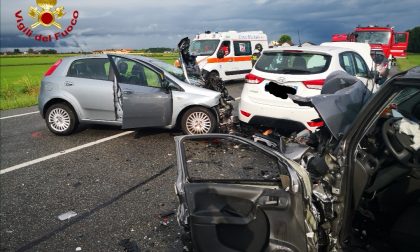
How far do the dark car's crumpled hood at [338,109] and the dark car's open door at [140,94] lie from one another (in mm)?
4016

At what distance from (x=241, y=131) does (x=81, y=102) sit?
3.12m

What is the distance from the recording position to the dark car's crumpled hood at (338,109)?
8.21 feet

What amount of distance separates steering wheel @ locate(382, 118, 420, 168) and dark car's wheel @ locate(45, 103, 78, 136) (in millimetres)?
5932

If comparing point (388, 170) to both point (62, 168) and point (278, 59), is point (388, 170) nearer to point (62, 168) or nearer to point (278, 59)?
point (278, 59)

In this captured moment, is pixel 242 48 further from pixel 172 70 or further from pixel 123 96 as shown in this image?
pixel 123 96

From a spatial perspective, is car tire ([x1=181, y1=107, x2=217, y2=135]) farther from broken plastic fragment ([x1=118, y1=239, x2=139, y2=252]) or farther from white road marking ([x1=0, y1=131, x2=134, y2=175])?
broken plastic fragment ([x1=118, y1=239, x2=139, y2=252])

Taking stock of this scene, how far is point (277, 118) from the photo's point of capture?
19.0 ft

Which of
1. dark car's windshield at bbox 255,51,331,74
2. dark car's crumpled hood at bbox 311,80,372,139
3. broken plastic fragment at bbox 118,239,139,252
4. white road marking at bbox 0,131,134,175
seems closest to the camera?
dark car's crumpled hood at bbox 311,80,372,139

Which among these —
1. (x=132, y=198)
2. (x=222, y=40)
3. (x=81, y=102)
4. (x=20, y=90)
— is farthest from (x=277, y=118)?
(x=20, y=90)

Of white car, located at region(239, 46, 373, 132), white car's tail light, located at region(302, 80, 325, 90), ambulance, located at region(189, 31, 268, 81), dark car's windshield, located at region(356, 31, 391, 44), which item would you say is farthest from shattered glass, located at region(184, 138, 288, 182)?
dark car's windshield, located at region(356, 31, 391, 44)

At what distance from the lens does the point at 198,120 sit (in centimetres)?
664

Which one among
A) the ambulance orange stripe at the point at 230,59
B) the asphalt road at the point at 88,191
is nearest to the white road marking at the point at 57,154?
the asphalt road at the point at 88,191

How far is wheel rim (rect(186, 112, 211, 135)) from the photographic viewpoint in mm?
6625

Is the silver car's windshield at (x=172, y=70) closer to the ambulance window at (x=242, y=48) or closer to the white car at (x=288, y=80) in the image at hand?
the white car at (x=288, y=80)
